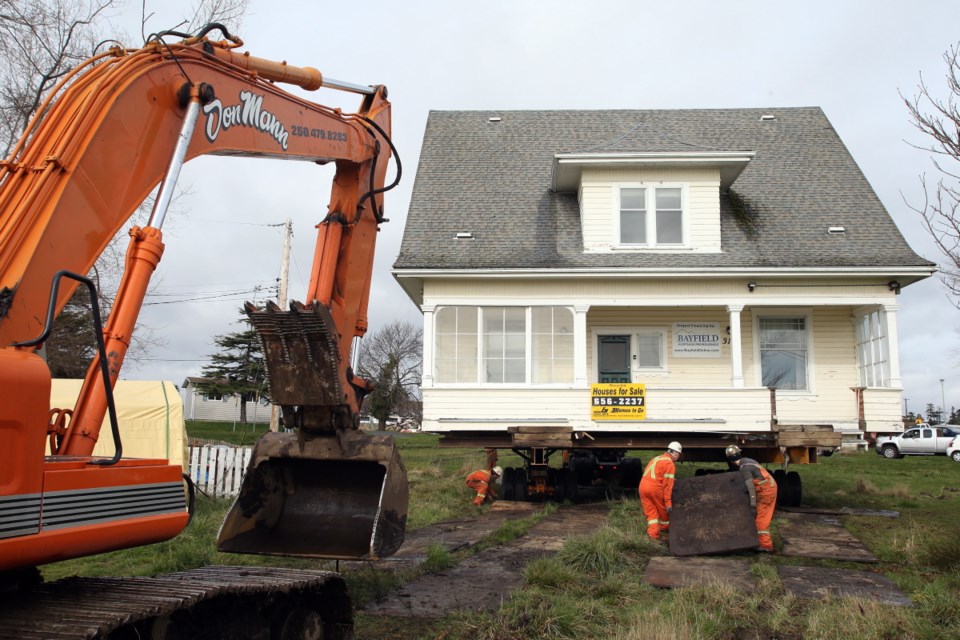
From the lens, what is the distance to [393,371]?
60312 millimetres

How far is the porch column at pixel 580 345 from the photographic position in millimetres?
15719

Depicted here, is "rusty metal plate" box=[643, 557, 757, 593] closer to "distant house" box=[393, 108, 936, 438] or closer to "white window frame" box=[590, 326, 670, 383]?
"distant house" box=[393, 108, 936, 438]

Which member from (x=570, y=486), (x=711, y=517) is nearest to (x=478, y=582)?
(x=711, y=517)

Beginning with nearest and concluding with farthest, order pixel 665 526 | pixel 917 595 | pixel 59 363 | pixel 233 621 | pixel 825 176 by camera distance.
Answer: pixel 233 621, pixel 917 595, pixel 665 526, pixel 825 176, pixel 59 363

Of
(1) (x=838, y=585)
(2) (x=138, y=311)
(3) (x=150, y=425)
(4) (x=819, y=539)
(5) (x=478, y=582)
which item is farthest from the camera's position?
(3) (x=150, y=425)

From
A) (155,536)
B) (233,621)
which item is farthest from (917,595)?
(155,536)

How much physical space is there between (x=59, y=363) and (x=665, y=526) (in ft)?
66.7

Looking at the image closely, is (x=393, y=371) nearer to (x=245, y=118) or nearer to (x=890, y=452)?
(x=890, y=452)

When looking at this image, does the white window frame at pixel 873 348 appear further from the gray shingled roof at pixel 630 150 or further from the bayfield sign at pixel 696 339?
the bayfield sign at pixel 696 339

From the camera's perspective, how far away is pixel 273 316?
616 cm

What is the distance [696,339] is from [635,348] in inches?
52.1

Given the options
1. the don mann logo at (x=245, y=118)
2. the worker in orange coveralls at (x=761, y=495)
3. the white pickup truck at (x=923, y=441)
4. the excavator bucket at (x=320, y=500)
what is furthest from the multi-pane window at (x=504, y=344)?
the white pickup truck at (x=923, y=441)

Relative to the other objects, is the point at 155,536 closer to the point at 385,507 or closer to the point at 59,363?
the point at 385,507

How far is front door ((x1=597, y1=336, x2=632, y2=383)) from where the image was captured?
17.2m
